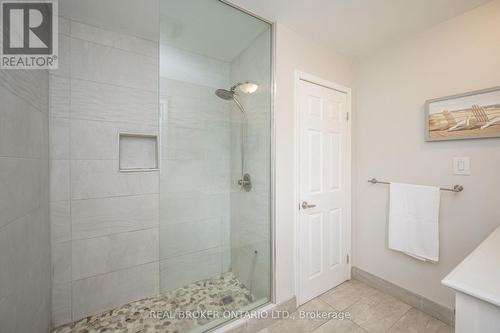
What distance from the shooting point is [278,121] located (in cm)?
161

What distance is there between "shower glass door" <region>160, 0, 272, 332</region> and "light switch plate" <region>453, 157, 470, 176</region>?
4.66ft

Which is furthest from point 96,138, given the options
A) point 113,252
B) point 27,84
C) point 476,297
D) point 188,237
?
point 476,297

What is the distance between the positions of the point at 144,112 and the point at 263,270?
5.73 ft

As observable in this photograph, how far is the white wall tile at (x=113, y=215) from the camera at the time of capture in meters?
1.57

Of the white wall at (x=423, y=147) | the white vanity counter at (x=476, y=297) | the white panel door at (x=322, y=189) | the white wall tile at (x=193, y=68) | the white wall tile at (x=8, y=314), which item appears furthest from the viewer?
the white panel door at (x=322, y=189)

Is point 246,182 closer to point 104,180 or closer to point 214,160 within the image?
point 214,160

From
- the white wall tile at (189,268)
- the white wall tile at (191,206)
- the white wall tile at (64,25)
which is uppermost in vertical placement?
the white wall tile at (64,25)

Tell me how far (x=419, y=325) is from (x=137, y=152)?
2.72 meters

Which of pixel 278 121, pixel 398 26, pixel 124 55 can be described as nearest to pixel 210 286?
pixel 278 121

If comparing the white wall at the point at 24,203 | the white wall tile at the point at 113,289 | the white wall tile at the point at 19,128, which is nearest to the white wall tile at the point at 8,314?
the white wall at the point at 24,203

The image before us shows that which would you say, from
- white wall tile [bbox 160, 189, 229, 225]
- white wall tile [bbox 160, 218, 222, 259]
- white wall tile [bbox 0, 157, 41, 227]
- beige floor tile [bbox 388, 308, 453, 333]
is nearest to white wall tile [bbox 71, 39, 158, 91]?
white wall tile [bbox 0, 157, 41, 227]

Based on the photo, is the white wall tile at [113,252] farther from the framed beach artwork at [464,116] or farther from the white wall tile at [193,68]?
the framed beach artwork at [464,116]

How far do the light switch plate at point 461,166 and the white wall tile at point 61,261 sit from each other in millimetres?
3046

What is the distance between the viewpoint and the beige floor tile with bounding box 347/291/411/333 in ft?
4.94
